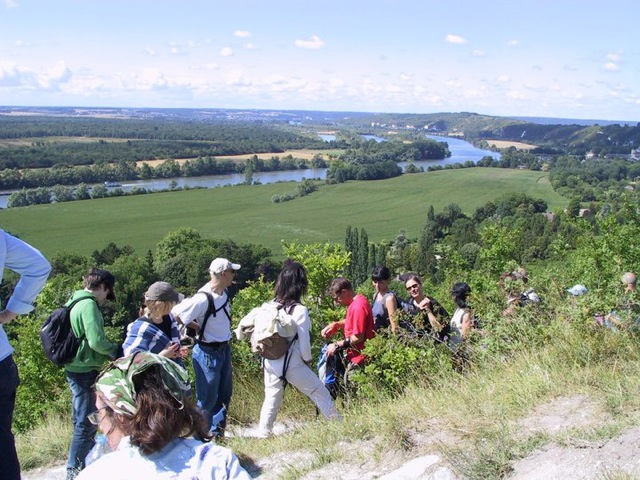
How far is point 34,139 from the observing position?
139m

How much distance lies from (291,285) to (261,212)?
6814cm

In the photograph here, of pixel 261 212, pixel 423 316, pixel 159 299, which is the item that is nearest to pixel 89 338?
pixel 159 299

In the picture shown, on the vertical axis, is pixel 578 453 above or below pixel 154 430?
below

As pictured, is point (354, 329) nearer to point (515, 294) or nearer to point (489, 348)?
point (489, 348)

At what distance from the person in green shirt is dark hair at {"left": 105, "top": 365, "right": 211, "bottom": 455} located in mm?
1928

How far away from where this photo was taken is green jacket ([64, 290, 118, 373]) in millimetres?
3680

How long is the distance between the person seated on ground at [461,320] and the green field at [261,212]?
4784 centimetres

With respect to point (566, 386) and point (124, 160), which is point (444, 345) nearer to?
point (566, 386)

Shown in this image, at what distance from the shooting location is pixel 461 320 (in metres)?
5.15

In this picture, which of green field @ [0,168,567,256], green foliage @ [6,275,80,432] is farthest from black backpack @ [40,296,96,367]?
green field @ [0,168,567,256]

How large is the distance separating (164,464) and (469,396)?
2.49 metres

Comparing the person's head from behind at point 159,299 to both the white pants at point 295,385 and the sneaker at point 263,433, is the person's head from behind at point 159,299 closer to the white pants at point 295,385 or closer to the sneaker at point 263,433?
the white pants at point 295,385

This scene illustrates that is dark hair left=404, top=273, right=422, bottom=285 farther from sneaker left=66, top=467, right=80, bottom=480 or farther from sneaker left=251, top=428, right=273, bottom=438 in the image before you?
sneaker left=66, top=467, right=80, bottom=480

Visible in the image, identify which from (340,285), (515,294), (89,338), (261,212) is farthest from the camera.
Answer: (261,212)
